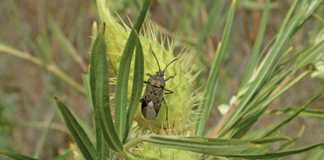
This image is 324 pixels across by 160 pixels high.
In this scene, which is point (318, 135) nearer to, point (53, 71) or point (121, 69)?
point (53, 71)

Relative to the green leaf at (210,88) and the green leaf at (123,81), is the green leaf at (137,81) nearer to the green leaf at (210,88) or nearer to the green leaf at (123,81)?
the green leaf at (123,81)

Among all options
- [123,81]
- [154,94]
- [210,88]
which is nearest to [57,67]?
[210,88]

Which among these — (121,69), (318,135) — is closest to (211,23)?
(121,69)

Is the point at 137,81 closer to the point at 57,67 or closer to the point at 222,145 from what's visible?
the point at 222,145

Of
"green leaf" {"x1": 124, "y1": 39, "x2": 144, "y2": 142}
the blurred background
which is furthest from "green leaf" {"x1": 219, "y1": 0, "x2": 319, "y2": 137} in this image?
the blurred background

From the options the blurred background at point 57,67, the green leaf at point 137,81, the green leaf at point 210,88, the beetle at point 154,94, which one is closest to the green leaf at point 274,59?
the green leaf at point 210,88

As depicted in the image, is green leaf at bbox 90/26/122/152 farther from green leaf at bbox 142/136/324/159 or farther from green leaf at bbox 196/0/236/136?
green leaf at bbox 196/0/236/136
